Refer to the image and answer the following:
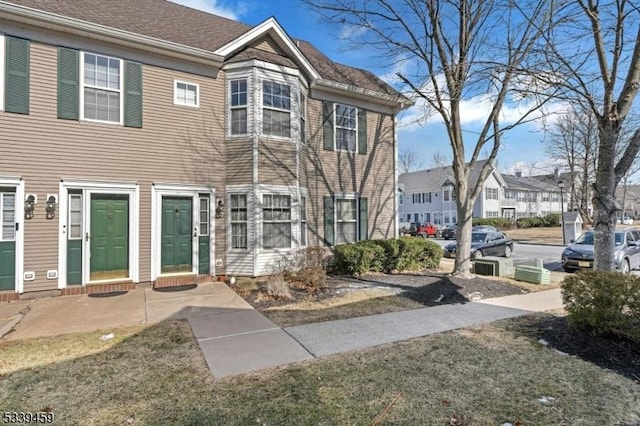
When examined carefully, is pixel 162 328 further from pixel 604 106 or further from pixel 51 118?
pixel 604 106

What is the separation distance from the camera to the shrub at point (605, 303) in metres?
4.61

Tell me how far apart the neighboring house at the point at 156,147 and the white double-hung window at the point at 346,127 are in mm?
100

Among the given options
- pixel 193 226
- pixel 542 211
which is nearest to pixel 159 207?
pixel 193 226

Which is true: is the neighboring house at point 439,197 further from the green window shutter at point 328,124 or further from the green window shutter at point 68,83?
the green window shutter at point 68,83

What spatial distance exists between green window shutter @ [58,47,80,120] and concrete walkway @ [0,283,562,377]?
4268 millimetres

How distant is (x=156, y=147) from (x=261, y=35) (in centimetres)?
459

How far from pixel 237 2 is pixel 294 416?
12117 millimetres

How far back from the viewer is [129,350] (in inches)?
183

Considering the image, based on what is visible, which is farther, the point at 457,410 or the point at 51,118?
the point at 51,118

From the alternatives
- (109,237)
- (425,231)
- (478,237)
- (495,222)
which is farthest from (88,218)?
(495,222)

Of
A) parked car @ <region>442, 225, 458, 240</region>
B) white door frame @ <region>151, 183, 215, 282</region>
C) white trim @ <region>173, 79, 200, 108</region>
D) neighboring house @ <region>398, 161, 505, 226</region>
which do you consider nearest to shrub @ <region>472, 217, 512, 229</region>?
neighboring house @ <region>398, 161, 505, 226</region>

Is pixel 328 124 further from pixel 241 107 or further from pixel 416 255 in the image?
pixel 416 255

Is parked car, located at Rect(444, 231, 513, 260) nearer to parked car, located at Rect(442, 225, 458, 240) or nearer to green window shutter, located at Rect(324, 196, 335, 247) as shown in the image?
green window shutter, located at Rect(324, 196, 335, 247)

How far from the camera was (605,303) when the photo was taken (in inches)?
191
